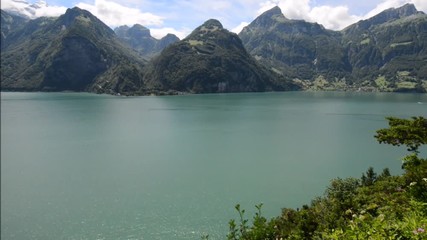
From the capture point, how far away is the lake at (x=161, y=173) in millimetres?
41875

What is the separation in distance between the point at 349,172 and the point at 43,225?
1934 inches

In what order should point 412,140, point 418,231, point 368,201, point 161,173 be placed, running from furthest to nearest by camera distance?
point 161,173 → point 412,140 → point 368,201 → point 418,231

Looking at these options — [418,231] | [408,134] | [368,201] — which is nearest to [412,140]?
[408,134]

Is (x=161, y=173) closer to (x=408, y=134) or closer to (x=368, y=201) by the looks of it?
(x=368, y=201)

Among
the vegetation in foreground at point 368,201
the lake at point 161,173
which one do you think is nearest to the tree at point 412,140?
the vegetation in foreground at point 368,201

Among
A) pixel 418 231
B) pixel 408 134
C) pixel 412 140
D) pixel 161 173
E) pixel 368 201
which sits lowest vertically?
pixel 161 173

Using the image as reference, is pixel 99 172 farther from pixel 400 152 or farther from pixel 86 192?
pixel 400 152

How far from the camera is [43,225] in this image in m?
41.0

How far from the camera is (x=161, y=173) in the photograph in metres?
64.8

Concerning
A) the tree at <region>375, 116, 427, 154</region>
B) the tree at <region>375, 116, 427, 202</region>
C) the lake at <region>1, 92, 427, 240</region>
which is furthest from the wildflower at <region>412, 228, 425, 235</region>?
the lake at <region>1, 92, 427, 240</region>

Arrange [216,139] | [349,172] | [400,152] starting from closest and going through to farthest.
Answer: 1. [349,172]
2. [400,152]
3. [216,139]

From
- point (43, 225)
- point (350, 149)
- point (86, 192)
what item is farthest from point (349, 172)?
point (43, 225)

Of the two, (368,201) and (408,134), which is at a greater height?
(408,134)

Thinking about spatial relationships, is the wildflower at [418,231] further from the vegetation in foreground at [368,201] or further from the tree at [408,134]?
the tree at [408,134]
